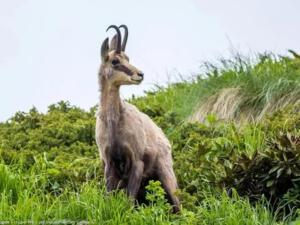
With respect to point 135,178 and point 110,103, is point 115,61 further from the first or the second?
point 135,178

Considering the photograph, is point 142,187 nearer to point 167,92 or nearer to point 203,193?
point 203,193

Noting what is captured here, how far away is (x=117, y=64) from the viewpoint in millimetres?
Result: 12430

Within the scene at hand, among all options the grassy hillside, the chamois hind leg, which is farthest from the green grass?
the chamois hind leg

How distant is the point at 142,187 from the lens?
12594mm

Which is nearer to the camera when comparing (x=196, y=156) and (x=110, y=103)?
(x=110, y=103)

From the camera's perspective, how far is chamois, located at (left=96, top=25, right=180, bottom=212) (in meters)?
12.3

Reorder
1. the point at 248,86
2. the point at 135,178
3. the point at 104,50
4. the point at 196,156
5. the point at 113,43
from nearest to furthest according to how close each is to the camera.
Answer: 1. the point at 135,178
2. the point at 104,50
3. the point at 113,43
4. the point at 196,156
5. the point at 248,86

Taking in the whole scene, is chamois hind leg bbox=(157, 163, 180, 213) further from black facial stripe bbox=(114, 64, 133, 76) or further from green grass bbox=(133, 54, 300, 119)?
green grass bbox=(133, 54, 300, 119)

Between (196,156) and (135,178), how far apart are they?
1370mm

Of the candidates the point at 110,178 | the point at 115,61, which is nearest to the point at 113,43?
the point at 115,61

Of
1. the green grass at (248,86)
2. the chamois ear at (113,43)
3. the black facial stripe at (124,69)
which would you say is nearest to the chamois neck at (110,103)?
the black facial stripe at (124,69)

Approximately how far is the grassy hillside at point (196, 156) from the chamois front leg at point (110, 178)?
14 centimetres

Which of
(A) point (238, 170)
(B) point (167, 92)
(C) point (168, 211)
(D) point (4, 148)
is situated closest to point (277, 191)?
(A) point (238, 170)

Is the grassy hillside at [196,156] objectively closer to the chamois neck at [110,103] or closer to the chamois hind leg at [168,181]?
the chamois hind leg at [168,181]
